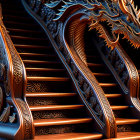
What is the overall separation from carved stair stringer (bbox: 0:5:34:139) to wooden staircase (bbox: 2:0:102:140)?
252 millimetres

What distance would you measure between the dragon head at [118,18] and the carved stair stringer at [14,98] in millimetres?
1193

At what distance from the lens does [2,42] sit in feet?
11.9

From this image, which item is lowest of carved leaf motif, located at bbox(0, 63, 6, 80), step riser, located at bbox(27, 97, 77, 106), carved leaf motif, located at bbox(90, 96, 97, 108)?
step riser, located at bbox(27, 97, 77, 106)

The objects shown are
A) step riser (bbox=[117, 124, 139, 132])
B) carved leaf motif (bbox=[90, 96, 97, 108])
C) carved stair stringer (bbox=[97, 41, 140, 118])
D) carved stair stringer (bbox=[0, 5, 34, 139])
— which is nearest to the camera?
carved stair stringer (bbox=[0, 5, 34, 139])

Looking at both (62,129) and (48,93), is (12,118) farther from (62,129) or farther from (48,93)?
(48,93)

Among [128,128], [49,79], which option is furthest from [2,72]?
[128,128]

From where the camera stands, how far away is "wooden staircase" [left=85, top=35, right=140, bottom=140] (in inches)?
152

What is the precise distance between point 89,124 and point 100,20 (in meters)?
1.35

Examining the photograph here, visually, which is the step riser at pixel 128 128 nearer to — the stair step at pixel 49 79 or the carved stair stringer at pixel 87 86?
the carved stair stringer at pixel 87 86

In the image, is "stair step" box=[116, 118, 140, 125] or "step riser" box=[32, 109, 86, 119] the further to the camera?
"stair step" box=[116, 118, 140, 125]

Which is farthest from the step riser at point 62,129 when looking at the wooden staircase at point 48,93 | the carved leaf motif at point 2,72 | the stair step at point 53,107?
the carved leaf motif at point 2,72

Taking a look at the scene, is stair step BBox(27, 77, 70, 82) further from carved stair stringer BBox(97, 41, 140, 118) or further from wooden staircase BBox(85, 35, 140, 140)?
carved stair stringer BBox(97, 41, 140, 118)

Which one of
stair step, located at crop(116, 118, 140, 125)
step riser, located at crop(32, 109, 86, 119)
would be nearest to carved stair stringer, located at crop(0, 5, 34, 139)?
step riser, located at crop(32, 109, 86, 119)

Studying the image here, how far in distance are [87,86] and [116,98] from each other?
58 centimetres
